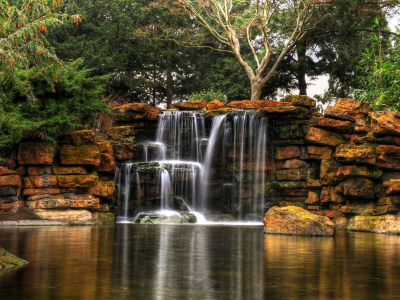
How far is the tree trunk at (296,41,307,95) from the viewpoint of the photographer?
1351 inches

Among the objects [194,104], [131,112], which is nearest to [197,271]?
[131,112]

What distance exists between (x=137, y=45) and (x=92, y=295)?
3399 cm

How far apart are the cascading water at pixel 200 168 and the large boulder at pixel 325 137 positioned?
9.65 feet

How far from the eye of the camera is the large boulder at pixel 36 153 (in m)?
19.7

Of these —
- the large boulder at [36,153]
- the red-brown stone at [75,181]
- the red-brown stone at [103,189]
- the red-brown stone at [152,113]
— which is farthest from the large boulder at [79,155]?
the red-brown stone at [152,113]

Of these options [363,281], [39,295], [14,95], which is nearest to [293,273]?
[363,281]

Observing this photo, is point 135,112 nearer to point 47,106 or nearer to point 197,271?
point 47,106

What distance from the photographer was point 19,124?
60.1 ft

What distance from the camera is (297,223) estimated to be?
15.1 m

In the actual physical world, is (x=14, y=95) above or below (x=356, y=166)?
above

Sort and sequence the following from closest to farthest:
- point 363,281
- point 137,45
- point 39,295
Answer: point 39,295
point 363,281
point 137,45

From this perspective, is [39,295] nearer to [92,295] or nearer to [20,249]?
[92,295]

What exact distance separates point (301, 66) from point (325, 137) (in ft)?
42.4

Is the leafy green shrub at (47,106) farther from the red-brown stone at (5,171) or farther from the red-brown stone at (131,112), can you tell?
the red-brown stone at (131,112)
